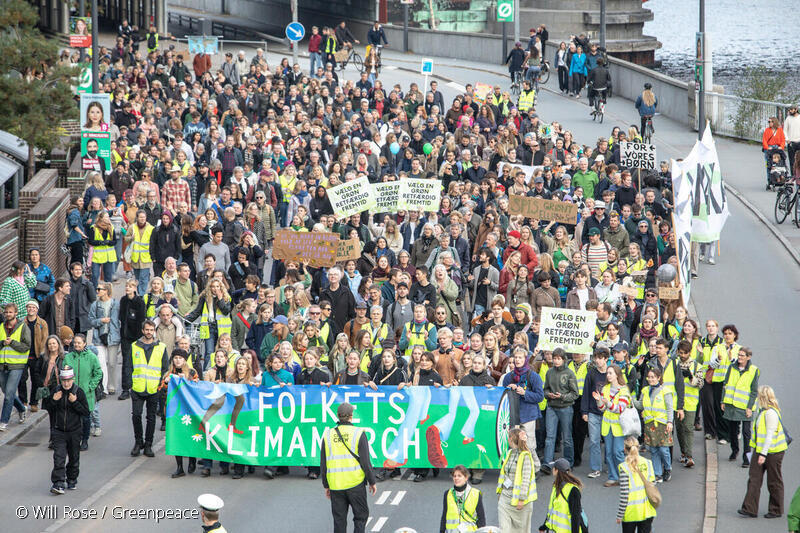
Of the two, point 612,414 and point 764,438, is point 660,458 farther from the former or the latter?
point 764,438

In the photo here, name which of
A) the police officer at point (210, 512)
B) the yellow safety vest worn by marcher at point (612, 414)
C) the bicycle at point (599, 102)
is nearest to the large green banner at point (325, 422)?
the yellow safety vest worn by marcher at point (612, 414)

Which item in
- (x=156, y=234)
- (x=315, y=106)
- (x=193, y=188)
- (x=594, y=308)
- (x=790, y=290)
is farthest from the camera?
(x=315, y=106)

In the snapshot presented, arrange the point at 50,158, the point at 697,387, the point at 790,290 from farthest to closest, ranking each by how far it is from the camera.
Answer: the point at 50,158 < the point at 790,290 < the point at 697,387

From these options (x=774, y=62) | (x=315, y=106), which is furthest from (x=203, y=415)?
(x=774, y=62)

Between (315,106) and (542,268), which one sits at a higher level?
(315,106)

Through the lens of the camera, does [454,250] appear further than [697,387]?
Yes

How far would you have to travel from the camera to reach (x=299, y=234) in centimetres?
2080

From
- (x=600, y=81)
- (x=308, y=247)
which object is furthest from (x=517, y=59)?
(x=308, y=247)

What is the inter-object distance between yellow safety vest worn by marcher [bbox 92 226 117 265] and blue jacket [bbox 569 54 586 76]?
22.5m

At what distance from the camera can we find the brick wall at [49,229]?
25.1 meters

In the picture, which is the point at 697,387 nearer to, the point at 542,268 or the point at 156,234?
the point at 542,268

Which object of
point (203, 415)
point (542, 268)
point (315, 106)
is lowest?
point (203, 415)

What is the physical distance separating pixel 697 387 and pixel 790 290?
8.16 metres

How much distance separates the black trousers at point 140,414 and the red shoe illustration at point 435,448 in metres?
3.49
